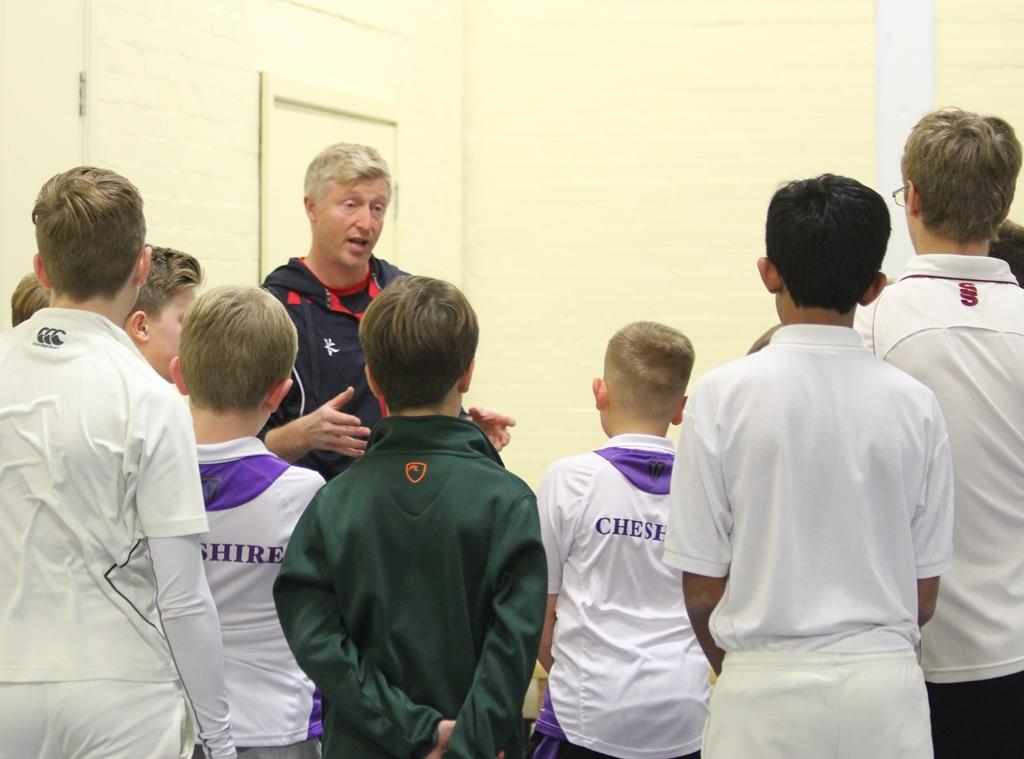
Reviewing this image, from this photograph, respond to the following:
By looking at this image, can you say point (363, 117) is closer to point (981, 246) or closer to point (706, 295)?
point (706, 295)

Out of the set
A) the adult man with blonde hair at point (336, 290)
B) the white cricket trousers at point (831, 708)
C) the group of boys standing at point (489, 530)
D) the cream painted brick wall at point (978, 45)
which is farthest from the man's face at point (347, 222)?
the cream painted brick wall at point (978, 45)

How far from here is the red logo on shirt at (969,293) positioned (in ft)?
7.06

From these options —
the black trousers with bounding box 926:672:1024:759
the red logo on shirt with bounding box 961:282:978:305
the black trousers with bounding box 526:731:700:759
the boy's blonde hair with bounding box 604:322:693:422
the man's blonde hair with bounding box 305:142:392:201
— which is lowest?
the black trousers with bounding box 526:731:700:759

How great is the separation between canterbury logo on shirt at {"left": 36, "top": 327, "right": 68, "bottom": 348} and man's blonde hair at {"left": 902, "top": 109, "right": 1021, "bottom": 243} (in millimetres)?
1460

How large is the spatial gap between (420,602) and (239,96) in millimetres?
3455

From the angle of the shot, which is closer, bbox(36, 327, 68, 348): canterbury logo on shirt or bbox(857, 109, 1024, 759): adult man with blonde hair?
bbox(36, 327, 68, 348): canterbury logo on shirt

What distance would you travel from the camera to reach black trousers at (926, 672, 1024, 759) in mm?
2090

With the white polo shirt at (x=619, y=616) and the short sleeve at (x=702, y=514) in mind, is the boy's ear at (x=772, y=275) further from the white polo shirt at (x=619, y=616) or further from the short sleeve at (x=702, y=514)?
the white polo shirt at (x=619, y=616)

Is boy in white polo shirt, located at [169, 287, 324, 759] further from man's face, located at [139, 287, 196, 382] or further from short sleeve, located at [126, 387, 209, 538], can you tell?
man's face, located at [139, 287, 196, 382]

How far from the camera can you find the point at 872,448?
182 cm

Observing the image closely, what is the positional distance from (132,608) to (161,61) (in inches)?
124

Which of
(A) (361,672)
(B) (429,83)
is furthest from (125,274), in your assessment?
(B) (429,83)

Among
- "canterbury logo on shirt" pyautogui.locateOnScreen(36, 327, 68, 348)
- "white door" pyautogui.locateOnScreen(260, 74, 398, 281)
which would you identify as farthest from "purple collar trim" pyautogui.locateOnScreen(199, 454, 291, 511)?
"white door" pyautogui.locateOnScreen(260, 74, 398, 281)

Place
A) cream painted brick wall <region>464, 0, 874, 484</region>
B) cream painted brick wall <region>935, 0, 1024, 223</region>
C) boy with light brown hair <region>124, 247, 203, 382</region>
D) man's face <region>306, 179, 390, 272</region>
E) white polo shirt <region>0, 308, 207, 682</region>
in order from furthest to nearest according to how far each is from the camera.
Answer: cream painted brick wall <region>464, 0, 874, 484</region>
cream painted brick wall <region>935, 0, 1024, 223</region>
man's face <region>306, 179, 390, 272</region>
boy with light brown hair <region>124, 247, 203, 382</region>
white polo shirt <region>0, 308, 207, 682</region>
